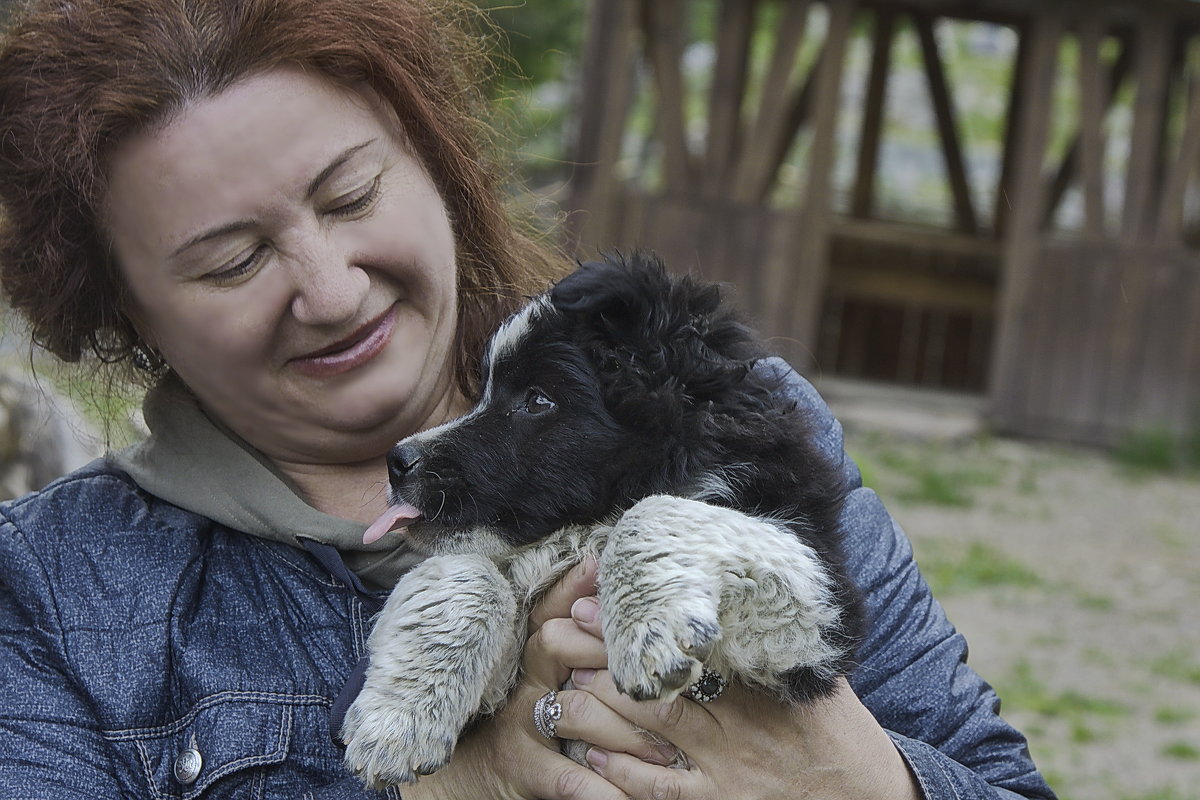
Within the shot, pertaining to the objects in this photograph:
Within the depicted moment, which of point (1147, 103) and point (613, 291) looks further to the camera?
point (1147, 103)

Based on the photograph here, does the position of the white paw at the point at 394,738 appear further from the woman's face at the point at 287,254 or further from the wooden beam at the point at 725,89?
the wooden beam at the point at 725,89

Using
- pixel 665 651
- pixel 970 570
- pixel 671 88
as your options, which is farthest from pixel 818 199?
pixel 665 651

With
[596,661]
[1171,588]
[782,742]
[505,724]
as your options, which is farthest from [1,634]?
[1171,588]

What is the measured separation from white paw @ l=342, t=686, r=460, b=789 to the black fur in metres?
0.36

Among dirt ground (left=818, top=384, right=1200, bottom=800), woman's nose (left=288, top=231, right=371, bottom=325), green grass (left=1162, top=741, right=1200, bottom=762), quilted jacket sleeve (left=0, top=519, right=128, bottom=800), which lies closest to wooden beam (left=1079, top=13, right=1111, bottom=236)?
dirt ground (left=818, top=384, right=1200, bottom=800)

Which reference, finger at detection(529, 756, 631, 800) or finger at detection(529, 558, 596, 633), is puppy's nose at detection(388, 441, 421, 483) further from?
finger at detection(529, 756, 631, 800)

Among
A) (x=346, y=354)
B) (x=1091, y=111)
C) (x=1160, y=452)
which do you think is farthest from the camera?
(x=1091, y=111)

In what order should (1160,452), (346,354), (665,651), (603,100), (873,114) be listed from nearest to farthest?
(665,651) → (346,354) → (1160,452) → (603,100) → (873,114)

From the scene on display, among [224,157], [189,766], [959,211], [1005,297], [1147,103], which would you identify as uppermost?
[1147,103]

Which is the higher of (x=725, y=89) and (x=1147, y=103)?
(x=1147, y=103)

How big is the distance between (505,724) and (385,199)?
985 millimetres

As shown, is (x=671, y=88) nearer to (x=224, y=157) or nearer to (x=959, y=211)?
(x=959, y=211)

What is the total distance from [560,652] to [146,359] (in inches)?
45.2

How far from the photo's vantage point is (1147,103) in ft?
34.9
